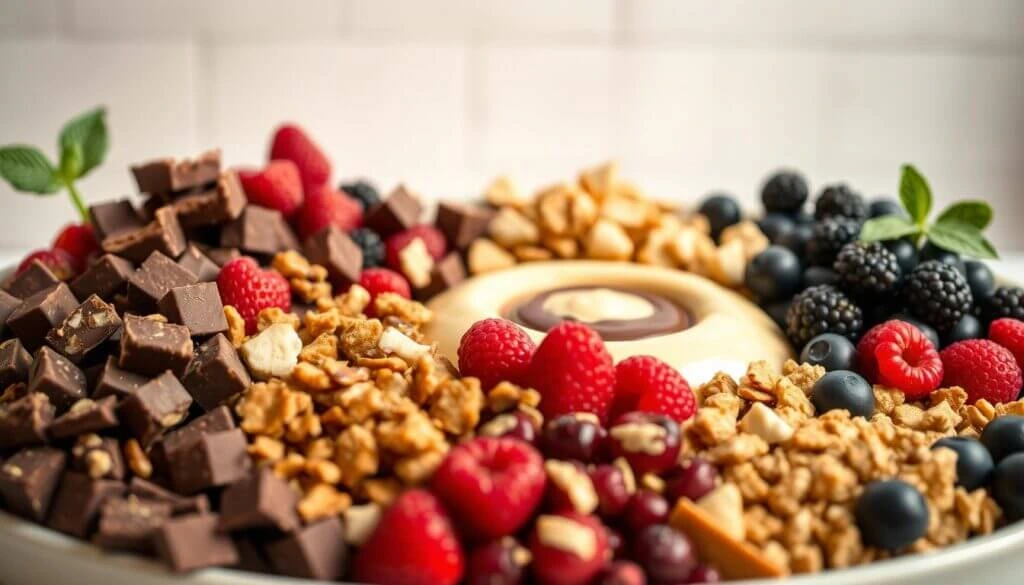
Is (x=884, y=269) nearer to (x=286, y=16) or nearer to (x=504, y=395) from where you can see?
(x=504, y=395)

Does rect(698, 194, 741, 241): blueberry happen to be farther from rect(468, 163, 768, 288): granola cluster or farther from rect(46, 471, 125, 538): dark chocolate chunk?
rect(46, 471, 125, 538): dark chocolate chunk

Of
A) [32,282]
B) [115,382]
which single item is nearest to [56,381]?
[115,382]

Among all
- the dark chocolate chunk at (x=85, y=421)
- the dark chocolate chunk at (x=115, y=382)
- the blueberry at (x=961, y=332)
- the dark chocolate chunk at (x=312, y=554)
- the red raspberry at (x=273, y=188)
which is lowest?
the dark chocolate chunk at (x=312, y=554)

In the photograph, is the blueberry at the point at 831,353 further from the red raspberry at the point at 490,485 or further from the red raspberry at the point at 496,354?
the red raspberry at the point at 490,485

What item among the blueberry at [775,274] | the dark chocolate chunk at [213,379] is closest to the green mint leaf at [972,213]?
the blueberry at [775,274]

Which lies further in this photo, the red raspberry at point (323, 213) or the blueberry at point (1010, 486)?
the red raspberry at point (323, 213)

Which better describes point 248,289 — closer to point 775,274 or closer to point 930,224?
point 775,274
